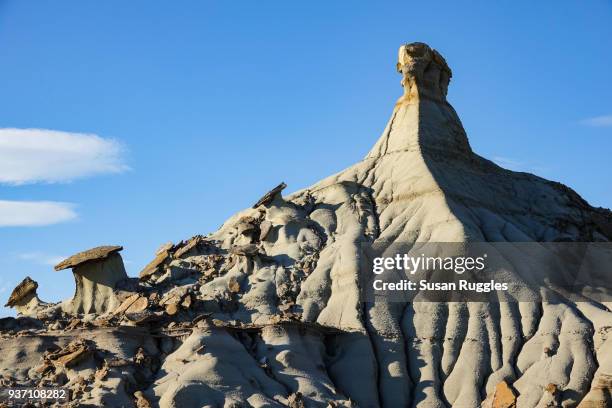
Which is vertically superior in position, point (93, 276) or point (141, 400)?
point (93, 276)

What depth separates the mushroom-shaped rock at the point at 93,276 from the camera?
71125 millimetres

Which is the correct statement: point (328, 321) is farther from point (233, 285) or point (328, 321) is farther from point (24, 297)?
point (24, 297)

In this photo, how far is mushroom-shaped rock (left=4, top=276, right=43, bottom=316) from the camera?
243 ft

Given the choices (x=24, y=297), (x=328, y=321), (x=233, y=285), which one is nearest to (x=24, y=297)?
(x=24, y=297)

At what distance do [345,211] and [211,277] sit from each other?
943 centimetres

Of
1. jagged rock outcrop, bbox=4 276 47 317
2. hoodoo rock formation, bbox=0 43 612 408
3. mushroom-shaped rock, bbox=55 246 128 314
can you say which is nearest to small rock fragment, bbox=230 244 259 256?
hoodoo rock formation, bbox=0 43 612 408

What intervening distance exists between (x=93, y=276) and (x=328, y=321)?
46.6ft

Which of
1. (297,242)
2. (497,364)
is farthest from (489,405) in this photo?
(297,242)

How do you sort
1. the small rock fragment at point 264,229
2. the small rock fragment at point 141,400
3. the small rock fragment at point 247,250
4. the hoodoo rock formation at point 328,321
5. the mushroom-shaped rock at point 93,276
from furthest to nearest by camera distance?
the small rock fragment at point 264,229
the mushroom-shaped rock at point 93,276
the small rock fragment at point 247,250
the hoodoo rock formation at point 328,321
the small rock fragment at point 141,400

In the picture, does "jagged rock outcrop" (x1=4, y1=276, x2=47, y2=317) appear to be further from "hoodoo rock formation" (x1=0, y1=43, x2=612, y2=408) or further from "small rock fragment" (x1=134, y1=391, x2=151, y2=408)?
"small rock fragment" (x1=134, y1=391, x2=151, y2=408)

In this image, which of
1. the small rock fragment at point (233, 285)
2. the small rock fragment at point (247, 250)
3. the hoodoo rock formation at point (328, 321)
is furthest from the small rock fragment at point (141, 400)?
the small rock fragment at point (247, 250)

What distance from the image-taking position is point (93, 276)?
71.8 metres

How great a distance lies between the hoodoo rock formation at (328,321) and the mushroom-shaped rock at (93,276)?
82 millimetres

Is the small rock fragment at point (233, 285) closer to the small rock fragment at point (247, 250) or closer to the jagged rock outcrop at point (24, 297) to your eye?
the small rock fragment at point (247, 250)
